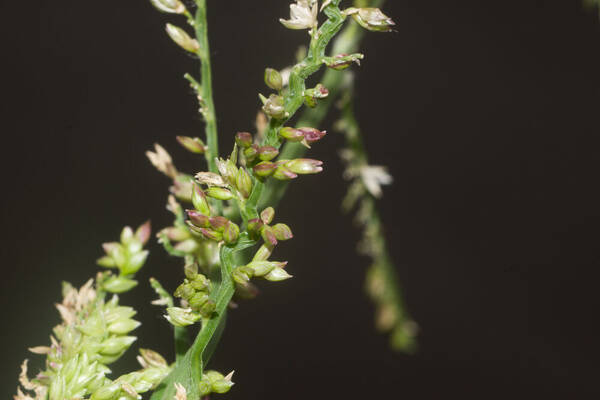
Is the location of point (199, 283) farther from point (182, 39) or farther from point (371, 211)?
point (371, 211)

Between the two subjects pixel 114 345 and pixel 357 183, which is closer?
pixel 114 345

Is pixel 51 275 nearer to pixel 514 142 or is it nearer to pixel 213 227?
pixel 213 227

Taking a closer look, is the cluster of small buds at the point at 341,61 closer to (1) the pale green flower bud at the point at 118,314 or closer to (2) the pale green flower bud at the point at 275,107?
(2) the pale green flower bud at the point at 275,107

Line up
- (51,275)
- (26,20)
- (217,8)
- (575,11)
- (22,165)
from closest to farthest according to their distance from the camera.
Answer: (51,275) → (22,165) → (26,20) → (217,8) → (575,11)

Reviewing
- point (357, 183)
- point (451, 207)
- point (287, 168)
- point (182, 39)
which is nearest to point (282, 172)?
point (287, 168)

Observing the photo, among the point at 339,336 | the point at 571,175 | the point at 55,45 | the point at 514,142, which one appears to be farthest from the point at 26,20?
the point at 571,175

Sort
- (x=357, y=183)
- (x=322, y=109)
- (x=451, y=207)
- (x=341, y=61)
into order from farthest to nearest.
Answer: (x=451, y=207) < (x=357, y=183) < (x=322, y=109) < (x=341, y=61)
